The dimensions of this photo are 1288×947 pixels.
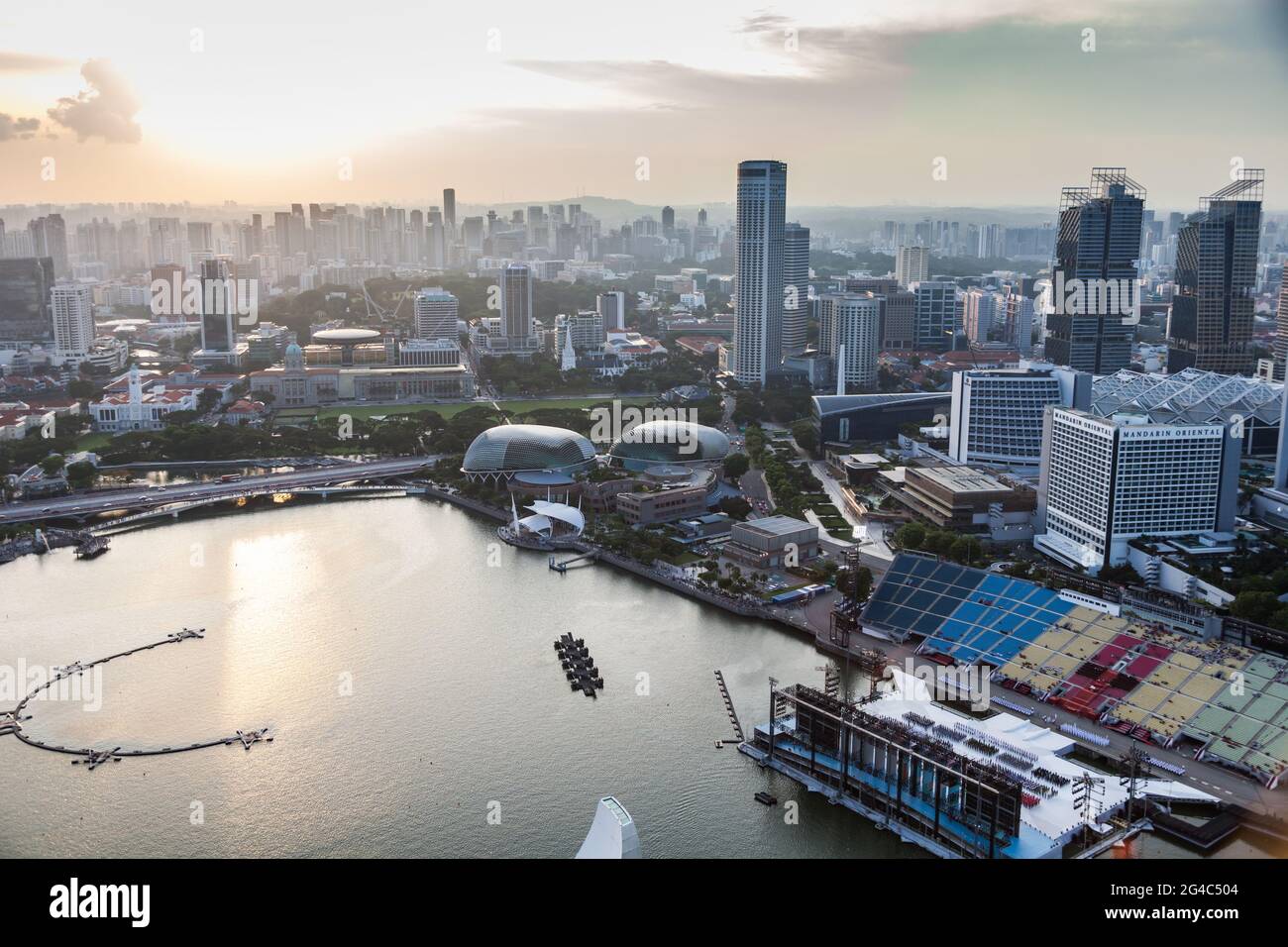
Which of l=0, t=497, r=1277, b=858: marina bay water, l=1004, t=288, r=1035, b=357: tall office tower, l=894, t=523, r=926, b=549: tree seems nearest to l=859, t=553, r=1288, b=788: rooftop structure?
l=0, t=497, r=1277, b=858: marina bay water

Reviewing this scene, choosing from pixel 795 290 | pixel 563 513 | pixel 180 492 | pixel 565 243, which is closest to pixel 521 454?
pixel 563 513

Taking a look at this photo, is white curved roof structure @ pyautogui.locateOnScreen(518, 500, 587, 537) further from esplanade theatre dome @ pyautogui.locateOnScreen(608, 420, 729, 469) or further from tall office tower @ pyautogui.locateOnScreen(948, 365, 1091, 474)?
tall office tower @ pyautogui.locateOnScreen(948, 365, 1091, 474)

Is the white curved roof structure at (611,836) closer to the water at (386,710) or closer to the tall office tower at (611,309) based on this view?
the water at (386,710)

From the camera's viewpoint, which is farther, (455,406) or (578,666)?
(455,406)

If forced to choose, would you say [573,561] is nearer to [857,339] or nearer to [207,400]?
[857,339]

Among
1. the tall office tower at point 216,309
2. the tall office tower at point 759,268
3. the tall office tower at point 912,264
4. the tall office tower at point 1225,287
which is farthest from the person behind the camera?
the tall office tower at point 912,264

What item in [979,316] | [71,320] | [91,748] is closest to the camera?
[91,748]

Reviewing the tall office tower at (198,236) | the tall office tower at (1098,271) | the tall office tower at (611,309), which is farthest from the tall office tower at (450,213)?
the tall office tower at (1098,271)
